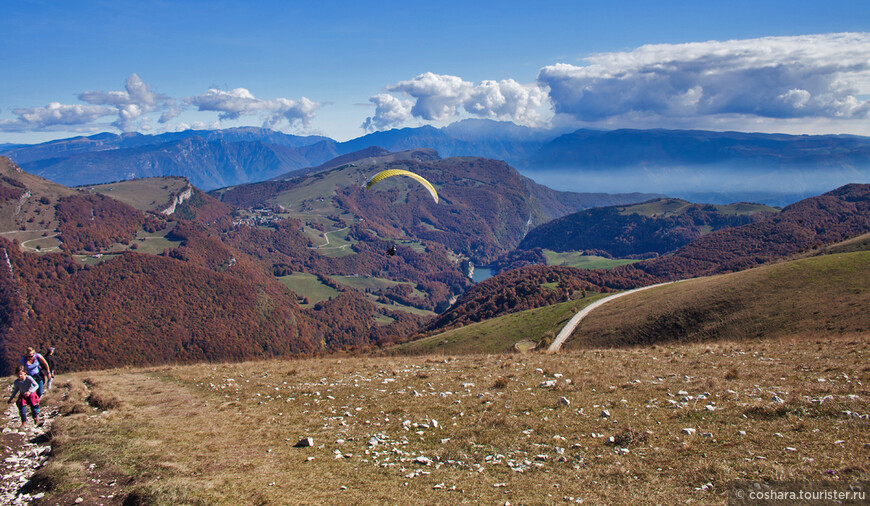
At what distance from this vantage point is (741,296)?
1927 inches

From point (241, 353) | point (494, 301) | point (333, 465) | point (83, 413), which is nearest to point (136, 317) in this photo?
point (241, 353)

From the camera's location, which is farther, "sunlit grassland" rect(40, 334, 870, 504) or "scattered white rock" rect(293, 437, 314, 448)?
"scattered white rock" rect(293, 437, 314, 448)

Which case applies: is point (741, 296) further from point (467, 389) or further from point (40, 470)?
point (40, 470)

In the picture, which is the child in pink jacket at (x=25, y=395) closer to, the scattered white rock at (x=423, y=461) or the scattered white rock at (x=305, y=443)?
the scattered white rock at (x=305, y=443)

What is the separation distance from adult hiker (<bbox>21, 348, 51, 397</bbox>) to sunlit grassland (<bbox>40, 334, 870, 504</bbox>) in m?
1.55

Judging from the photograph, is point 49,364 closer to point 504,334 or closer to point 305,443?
point 305,443

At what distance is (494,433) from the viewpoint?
16250mm

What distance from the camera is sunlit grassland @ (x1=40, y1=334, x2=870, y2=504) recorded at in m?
11.9

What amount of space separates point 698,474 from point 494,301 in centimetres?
13031

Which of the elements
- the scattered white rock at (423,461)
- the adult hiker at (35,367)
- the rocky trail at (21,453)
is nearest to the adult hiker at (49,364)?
the adult hiker at (35,367)

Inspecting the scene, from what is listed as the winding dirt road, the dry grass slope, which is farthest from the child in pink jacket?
the dry grass slope

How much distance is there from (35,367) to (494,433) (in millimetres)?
23470

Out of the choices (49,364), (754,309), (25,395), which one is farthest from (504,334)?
(25,395)

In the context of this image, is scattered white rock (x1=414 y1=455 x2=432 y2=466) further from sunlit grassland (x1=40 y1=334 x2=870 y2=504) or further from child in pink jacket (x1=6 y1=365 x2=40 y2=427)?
child in pink jacket (x1=6 y1=365 x2=40 y2=427)
